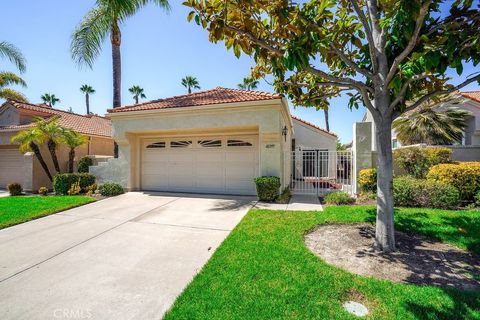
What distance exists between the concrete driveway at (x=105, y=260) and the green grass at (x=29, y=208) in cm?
51

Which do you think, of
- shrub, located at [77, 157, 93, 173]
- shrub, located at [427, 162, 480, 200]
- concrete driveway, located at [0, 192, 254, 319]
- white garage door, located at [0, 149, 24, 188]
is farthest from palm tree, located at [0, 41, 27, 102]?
shrub, located at [427, 162, 480, 200]

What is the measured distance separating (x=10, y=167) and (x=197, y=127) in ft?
45.9

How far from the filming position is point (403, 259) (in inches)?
Answer: 168

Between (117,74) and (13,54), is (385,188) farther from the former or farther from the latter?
(13,54)

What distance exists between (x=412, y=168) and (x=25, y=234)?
13688 millimetres

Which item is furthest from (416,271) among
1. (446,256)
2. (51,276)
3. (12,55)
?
(12,55)

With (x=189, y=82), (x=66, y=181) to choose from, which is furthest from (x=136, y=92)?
(x=66, y=181)

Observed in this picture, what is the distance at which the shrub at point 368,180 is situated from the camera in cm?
932

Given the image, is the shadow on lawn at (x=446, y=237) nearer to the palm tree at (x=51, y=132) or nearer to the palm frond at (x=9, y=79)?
the palm tree at (x=51, y=132)

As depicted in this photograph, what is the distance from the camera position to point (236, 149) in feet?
36.6

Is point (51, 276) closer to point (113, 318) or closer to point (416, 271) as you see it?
point (113, 318)

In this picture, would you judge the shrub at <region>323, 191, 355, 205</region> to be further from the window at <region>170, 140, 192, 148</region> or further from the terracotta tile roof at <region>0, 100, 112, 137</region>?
the terracotta tile roof at <region>0, 100, 112, 137</region>

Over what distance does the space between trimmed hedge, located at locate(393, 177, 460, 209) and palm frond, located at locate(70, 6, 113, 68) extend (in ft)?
54.8
